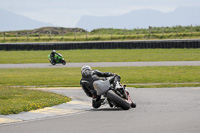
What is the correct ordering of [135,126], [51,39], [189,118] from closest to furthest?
[135,126], [189,118], [51,39]

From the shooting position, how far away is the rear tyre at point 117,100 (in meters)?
12.6

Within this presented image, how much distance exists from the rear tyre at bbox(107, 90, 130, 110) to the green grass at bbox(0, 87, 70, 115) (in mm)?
2311

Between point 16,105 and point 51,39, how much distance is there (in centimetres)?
5385

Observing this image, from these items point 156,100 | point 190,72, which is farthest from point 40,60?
point 156,100

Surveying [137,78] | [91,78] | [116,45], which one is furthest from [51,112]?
[116,45]

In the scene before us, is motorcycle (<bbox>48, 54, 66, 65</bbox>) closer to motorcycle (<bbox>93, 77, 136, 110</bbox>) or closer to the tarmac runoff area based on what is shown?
the tarmac runoff area

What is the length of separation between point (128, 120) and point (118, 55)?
33438mm

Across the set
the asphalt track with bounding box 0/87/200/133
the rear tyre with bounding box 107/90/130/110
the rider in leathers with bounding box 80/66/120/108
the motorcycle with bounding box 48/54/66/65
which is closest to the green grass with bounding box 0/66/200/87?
the asphalt track with bounding box 0/87/200/133

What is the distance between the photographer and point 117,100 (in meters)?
12.6

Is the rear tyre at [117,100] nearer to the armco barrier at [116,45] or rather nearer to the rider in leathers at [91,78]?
the rider in leathers at [91,78]

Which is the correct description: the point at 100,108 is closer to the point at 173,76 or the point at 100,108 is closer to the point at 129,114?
the point at 129,114

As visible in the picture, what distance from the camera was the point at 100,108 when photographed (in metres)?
13.6

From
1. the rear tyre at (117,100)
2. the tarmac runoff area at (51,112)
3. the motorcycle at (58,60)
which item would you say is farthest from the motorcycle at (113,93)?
the motorcycle at (58,60)

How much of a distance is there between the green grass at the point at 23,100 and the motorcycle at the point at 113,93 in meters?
2.02
